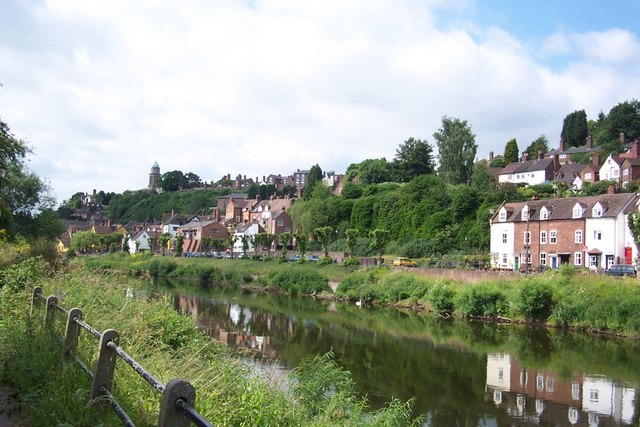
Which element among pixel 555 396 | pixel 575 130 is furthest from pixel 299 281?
pixel 575 130

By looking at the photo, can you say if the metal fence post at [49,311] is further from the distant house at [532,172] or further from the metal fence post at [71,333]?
the distant house at [532,172]

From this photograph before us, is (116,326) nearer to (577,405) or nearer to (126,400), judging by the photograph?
(126,400)

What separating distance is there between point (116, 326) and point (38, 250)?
14.5 meters

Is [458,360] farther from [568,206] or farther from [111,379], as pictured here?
[568,206]

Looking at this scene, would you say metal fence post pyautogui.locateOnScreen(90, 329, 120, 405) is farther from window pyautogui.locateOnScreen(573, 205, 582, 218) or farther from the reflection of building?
window pyautogui.locateOnScreen(573, 205, 582, 218)

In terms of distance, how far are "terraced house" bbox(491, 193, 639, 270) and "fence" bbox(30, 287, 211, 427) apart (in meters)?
41.6

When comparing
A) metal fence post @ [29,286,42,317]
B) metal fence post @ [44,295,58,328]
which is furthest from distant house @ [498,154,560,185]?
metal fence post @ [44,295,58,328]

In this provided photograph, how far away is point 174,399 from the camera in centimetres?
365

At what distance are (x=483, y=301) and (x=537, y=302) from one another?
3883 mm

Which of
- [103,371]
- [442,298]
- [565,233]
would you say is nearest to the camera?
[103,371]

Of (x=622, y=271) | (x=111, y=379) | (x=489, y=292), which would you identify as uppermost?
(x=111, y=379)

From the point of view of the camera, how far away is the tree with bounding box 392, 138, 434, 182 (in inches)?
3243

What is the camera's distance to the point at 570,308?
3319 centimetres

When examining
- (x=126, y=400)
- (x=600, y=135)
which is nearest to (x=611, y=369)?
(x=126, y=400)
